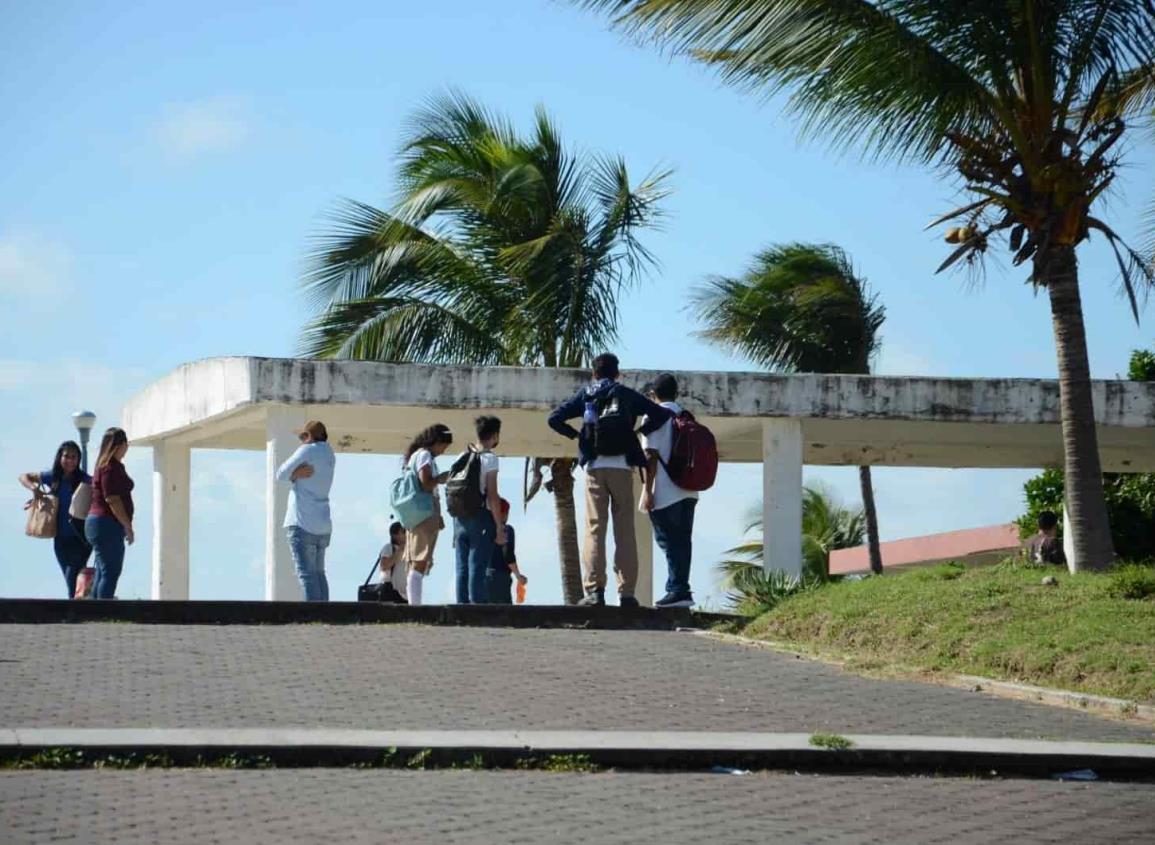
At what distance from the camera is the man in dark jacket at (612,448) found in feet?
43.9

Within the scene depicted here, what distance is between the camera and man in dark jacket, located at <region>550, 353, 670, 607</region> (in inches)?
527

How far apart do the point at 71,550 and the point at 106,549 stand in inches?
68.6

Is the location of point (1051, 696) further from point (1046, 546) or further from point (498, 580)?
point (1046, 546)

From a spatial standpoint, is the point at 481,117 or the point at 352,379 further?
the point at 481,117

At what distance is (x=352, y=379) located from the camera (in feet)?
57.8

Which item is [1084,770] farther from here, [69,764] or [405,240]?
[405,240]

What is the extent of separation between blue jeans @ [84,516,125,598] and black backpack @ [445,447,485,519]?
2.72 meters

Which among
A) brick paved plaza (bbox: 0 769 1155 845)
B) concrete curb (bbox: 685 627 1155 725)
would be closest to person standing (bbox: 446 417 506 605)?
concrete curb (bbox: 685 627 1155 725)

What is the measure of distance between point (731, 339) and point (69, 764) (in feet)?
82.4

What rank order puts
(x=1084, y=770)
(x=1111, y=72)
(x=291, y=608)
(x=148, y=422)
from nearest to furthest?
(x=1084, y=770)
(x=291, y=608)
(x=1111, y=72)
(x=148, y=422)

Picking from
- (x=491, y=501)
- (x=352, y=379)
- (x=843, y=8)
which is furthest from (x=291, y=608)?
→ (x=843, y=8)

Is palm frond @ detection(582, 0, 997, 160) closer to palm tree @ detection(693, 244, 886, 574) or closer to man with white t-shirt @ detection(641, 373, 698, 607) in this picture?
man with white t-shirt @ detection(641, 373, 698, 607)

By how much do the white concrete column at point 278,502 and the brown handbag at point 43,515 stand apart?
2.51 meters

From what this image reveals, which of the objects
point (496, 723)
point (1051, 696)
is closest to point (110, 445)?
point (496, 723)
